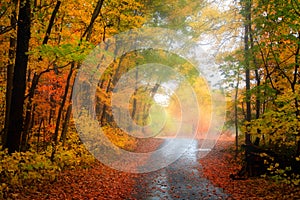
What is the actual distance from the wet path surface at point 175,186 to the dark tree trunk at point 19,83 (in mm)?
4757

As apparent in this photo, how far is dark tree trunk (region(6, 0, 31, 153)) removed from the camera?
9.45 meters

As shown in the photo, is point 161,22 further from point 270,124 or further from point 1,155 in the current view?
point 1,155

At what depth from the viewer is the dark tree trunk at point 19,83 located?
9445mm

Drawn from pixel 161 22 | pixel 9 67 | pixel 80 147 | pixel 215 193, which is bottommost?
pixel 215 193

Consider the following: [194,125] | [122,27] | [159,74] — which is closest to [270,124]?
[122,27]

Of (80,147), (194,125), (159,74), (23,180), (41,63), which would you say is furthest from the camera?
(194,125)

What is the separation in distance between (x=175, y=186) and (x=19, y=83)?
723 centimetres

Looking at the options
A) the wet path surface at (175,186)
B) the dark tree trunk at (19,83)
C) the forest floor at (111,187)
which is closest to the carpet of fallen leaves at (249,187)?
the forest floor at (111,187)

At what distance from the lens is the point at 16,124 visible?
374 inches

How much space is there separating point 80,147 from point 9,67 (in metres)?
5.54

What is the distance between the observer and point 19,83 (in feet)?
31.1

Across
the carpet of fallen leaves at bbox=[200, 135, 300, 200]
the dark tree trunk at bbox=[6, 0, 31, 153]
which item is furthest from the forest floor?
the dark tree trunk at bbox=[6, 0, 31, 153]

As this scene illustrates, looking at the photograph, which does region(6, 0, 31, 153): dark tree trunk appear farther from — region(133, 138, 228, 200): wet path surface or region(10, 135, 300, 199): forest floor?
region(133, 138, 228, 200): wet path surface

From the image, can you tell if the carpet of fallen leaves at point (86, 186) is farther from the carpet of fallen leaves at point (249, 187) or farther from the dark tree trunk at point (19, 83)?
the carpet of fallen leaves at point (249, 187)
